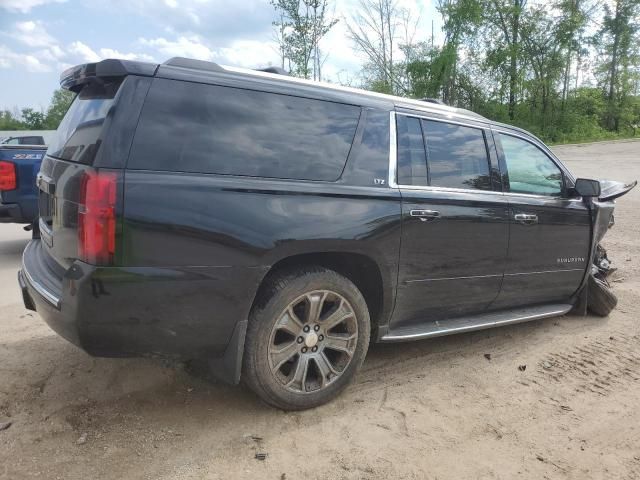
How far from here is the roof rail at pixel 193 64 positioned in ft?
8.79

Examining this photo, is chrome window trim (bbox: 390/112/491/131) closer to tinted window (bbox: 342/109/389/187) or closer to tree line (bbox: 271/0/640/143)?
tinted window (bbox: 342/109/389/187)

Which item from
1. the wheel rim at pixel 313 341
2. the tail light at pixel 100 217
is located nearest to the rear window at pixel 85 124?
the tail light at pixel 100 217

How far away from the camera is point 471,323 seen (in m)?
3.84

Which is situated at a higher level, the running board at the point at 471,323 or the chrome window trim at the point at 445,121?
the chrome window trim at the point at 445,121

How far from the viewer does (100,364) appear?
3525 mm

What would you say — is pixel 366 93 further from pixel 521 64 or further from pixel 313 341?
pixel 521 64

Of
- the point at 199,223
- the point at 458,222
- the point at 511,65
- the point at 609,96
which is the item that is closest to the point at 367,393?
the point at 458,222

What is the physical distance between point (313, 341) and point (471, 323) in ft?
4.53

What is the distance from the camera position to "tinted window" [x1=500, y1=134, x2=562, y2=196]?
4121mm

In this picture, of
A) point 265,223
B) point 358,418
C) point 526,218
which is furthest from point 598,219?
point 265,223

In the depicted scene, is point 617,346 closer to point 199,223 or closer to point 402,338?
point 402,338

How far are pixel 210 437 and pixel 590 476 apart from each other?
1885 millimetres

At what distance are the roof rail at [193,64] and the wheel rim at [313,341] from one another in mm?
1300

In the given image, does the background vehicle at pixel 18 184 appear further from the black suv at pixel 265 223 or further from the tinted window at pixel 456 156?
the tinted window at pixel 456 156
